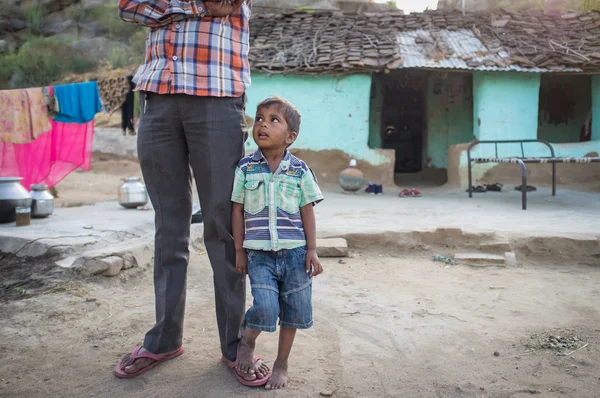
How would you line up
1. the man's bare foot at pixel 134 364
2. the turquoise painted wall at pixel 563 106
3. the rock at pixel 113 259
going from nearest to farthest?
1. the man's bare foot at pixel 134 364
2. the rock at pixel 113 259
3. the turquoise painted wall at pixel 563 106

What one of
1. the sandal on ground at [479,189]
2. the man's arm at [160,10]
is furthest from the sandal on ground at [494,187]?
the man's arm at [160,10]

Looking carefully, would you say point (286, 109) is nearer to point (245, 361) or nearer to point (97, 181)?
point (245, 361)

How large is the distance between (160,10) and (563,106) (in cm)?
1101

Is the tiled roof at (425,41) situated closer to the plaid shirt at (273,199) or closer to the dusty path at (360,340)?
the dusty path at (360,340)

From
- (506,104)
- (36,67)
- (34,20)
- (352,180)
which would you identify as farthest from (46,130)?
(34,20)

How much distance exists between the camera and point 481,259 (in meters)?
3.75

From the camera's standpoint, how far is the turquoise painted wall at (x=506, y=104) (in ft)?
29.0

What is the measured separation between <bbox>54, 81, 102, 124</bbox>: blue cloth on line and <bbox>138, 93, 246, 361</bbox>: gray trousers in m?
5.18

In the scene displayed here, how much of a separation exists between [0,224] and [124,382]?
3.28 metres

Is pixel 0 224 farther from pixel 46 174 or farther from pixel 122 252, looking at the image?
pixel 46 174

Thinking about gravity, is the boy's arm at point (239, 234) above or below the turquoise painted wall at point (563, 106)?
below

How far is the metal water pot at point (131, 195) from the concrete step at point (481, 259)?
3.55 m

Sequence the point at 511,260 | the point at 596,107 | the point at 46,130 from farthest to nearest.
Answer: the point at 596,107 → the point at 46,130 → the point at 511,260

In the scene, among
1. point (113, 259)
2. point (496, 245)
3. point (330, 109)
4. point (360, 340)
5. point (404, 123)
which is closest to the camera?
point (360, 340)
